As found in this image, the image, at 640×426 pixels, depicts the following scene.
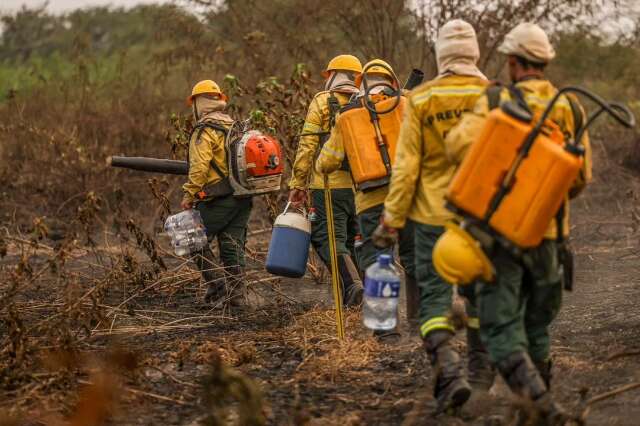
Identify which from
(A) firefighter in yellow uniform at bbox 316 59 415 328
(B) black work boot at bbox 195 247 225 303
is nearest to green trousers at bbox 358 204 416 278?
(A) firefighter in yellow uniform at bbox 316 59 415 328

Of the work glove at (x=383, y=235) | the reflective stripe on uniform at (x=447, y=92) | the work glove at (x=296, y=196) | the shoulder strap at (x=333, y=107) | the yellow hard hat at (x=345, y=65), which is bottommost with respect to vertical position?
the work glove at (x=296, y=196)

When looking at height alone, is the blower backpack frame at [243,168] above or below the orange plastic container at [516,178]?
below

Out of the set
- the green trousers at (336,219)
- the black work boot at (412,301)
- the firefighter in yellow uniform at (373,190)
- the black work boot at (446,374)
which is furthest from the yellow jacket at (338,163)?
the black work boot at (446,374)

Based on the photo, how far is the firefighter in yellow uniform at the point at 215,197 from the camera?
351 inches

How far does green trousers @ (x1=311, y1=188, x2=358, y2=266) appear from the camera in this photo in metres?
8.49

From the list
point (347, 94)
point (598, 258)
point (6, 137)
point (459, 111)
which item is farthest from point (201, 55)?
point (459, 111)

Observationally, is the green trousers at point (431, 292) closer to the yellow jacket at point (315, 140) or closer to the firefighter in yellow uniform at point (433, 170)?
the firefighter in yellow uniform at point (433, 170)

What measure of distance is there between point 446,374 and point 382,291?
660 mm

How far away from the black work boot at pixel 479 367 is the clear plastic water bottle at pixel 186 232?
3.61 meters

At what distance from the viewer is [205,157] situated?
888 centimetres

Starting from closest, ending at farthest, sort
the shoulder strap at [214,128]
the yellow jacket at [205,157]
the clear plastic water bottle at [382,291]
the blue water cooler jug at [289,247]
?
the clear plastic water bottle at [382,291], the blue water cooler jug at [289,247], the yellow jacket at [205,157], the shoulder strap at [214,128]

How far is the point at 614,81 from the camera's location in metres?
21.3

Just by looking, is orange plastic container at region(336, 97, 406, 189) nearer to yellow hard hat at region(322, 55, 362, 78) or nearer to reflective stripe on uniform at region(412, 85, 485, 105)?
yellow hard hat at region(322, 55, 362, 78)

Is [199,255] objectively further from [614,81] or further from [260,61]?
[614,81]
